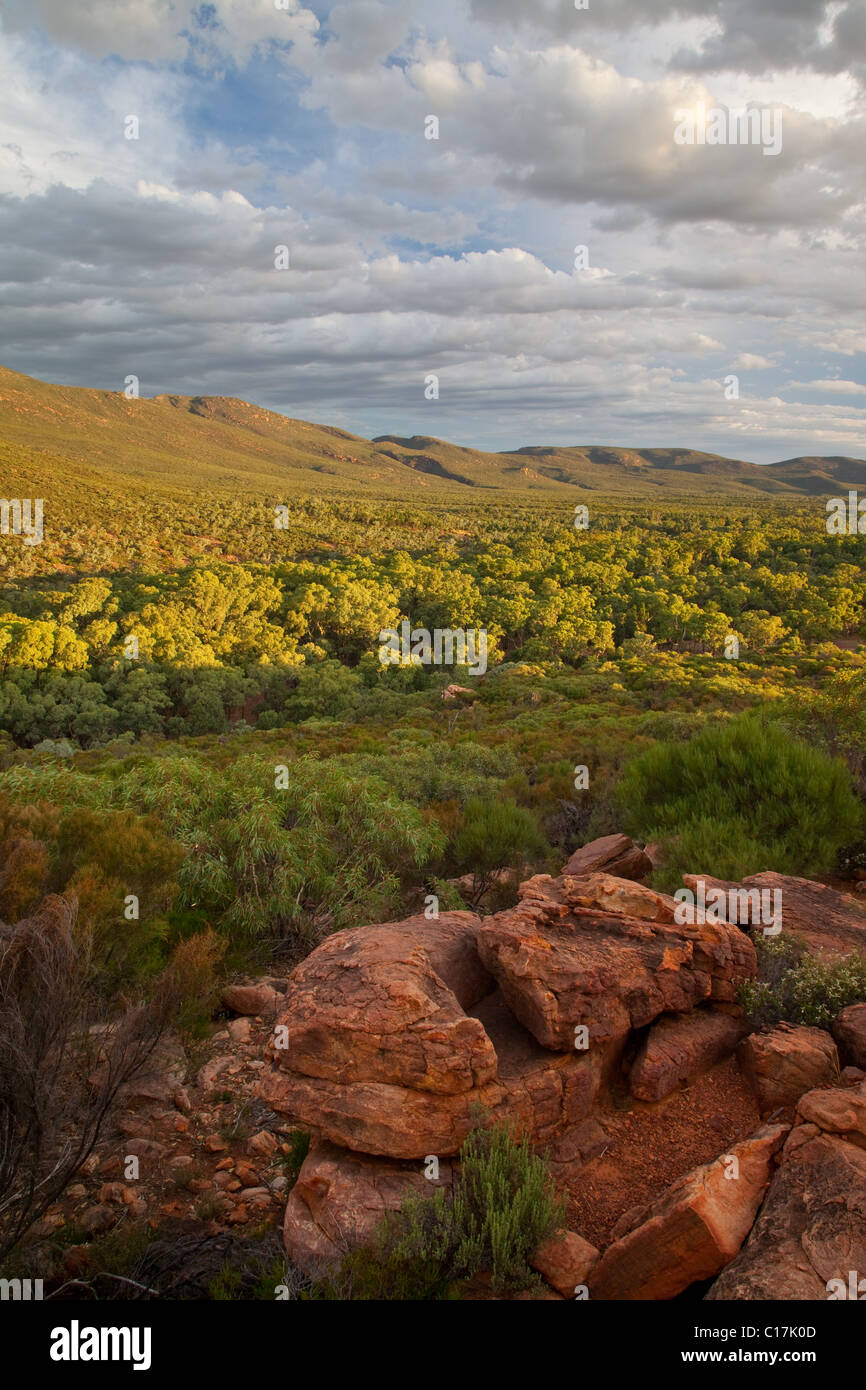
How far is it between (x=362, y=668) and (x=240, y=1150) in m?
36.1

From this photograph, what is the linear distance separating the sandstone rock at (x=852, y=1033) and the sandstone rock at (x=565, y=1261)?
1788mm

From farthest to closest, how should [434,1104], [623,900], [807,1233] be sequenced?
1. [623,900]
2. [434,1104]
3. [807,1233]

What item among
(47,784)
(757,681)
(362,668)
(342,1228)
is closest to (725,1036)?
(342,1228)

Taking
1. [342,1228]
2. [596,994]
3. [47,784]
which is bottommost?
[342,1228]

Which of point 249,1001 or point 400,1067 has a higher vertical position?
point 400,1067

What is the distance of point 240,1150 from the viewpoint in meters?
4.27

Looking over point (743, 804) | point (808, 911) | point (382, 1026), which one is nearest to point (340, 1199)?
point (382, 1026)

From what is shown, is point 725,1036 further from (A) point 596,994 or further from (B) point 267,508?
(B) point 267,508

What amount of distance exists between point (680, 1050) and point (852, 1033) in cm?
91

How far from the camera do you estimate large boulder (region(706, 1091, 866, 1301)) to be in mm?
2807

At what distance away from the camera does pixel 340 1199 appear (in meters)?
3.44

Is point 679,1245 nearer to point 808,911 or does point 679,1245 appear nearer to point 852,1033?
point 852,1033

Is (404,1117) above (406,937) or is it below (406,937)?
below

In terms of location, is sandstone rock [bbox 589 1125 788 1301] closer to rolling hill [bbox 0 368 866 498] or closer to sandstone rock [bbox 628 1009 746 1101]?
sandstone rock [bbox 628 1009 746 1101]
